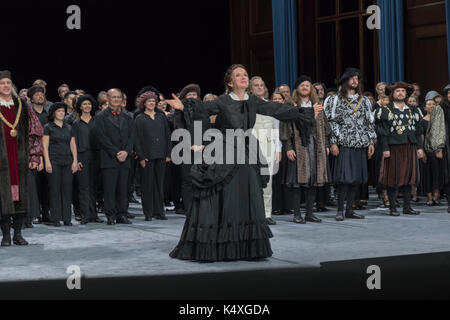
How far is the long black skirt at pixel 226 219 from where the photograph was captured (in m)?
6.41

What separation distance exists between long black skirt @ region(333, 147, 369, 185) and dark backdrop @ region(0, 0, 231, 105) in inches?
289

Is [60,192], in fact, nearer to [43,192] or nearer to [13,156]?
[43,192]

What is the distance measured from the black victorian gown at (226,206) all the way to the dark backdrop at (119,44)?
8.48m

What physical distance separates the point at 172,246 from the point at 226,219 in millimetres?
1073

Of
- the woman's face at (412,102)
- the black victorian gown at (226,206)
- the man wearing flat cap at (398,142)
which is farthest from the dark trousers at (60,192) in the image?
the woman's face at (412,102)

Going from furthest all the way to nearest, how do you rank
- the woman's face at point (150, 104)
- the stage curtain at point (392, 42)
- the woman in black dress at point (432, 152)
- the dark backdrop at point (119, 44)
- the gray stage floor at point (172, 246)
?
the dark backdrop at point (119, 44), the stage curtain at point (392, 42), the woman's face at point (150, 104), the woman in black dress at point (432, 152), the gray stage floor at point (172, 246)

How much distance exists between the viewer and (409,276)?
19.4 feet

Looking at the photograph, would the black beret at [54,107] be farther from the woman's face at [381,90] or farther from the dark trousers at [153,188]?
the woman's face at [381,90]

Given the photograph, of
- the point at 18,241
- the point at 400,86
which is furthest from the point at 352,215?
the point at 18,241

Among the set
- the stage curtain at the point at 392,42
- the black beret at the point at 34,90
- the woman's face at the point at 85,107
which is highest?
the stage curtain at the point at 392,42

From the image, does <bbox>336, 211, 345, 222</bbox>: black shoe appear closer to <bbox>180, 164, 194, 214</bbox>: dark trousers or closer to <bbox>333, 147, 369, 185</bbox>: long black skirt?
<bbox>333, 147, 369, 185</bbox>: long black skirt

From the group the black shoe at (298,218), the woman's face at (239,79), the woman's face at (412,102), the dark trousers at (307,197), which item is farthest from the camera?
the woman's face at (412,102)

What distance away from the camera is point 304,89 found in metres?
8.84
